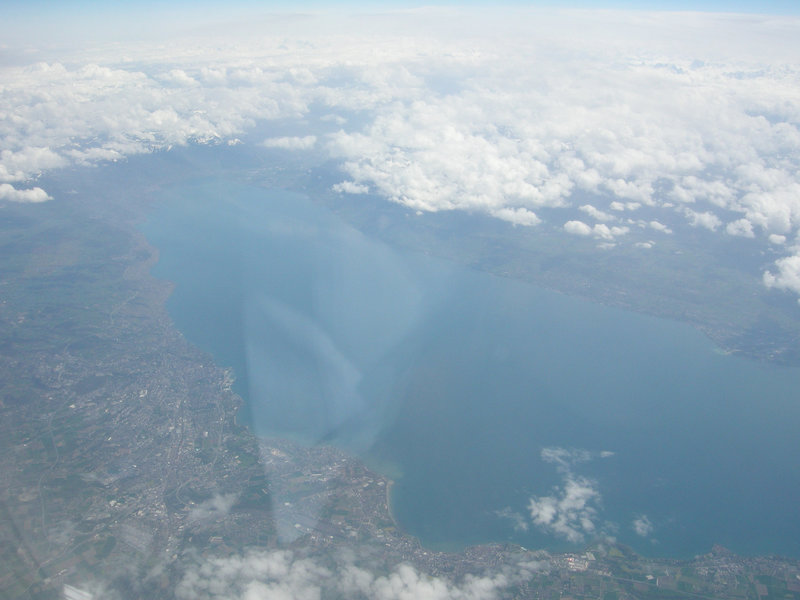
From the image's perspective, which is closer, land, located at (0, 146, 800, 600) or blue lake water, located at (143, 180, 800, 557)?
land, located at (0, 146, 800, 600)

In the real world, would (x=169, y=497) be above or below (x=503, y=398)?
above

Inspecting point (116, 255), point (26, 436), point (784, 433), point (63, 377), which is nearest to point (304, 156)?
point (116, 255)

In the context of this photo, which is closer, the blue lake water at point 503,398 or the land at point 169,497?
the land at point 169,497

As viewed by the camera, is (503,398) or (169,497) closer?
(169,497)

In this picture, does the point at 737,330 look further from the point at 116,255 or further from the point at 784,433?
the point at 116,255
